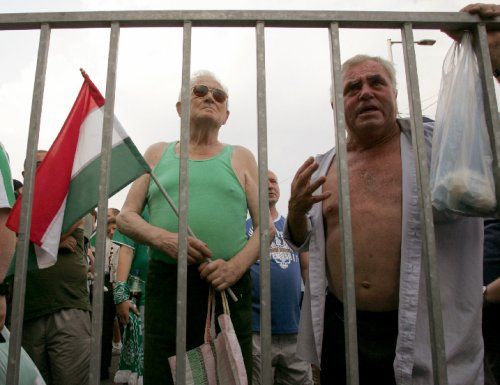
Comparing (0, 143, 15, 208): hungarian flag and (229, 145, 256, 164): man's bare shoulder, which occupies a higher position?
(229, 145, 256, 164): man's bare shoulder

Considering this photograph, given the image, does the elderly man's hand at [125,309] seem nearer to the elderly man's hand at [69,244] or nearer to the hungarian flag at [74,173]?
the elderly man's hand at [69,244]

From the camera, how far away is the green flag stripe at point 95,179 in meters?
1.68

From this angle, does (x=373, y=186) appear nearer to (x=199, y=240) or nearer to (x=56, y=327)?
(x=199, y=240)

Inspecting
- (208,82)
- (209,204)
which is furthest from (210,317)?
(208,82)

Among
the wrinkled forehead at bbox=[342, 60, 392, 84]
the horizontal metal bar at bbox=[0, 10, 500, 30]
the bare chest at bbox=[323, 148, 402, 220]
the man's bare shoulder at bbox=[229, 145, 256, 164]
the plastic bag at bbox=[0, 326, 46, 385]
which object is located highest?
the wrinkled forehead at bbox=[342, 60, 392, 84]

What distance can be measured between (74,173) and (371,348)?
1.47 meters

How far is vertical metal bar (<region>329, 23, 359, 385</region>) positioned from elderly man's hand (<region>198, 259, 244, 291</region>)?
2.89ft

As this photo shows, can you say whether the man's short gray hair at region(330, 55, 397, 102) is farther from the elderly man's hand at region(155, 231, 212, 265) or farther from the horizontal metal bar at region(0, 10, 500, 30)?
the elderly man's hand at region(155, 231, 212, 265)

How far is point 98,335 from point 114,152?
2.33 feet

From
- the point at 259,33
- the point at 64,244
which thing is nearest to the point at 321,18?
the point at 259,33

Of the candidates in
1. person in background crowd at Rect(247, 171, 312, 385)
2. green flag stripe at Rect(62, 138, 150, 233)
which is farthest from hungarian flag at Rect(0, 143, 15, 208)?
person in background crowd at Rect(247, 171, 312, 385)

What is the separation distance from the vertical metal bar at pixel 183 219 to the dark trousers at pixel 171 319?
2.96 feet

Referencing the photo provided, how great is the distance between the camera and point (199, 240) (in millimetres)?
2131

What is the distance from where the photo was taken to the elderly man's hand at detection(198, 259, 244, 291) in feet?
7.13
